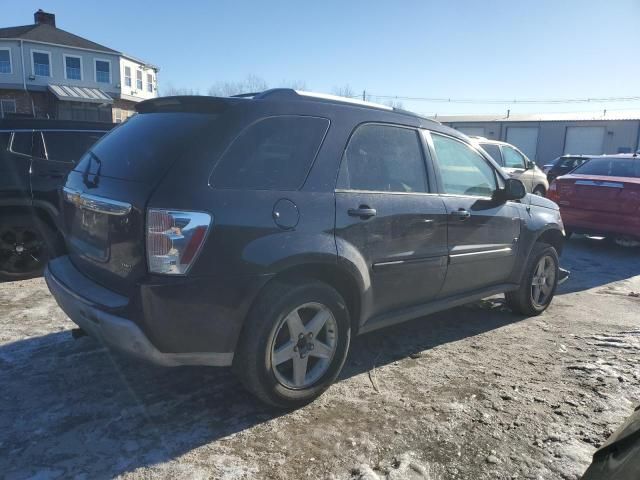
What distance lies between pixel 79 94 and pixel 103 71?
3320mm

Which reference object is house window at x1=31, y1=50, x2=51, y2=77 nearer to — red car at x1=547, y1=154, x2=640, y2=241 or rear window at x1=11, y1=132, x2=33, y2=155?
rear window at x1=11, y1=132, x2=33, y2=155

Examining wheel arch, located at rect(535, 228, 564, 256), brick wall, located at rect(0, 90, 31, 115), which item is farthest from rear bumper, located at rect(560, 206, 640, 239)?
brick wall, located at rect(0, 90, 31, 115)

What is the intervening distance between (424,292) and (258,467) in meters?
1.86

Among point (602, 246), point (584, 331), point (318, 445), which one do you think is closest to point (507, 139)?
point (602, 246)

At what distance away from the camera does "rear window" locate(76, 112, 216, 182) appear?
2.80 metres

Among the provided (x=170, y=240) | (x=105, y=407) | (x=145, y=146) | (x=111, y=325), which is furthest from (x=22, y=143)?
(x=170, y=240)

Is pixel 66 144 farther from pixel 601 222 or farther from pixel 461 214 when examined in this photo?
pixel 601 222

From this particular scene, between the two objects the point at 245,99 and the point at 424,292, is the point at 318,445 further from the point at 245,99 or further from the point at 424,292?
the point at 245,99

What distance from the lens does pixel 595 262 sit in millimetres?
8070

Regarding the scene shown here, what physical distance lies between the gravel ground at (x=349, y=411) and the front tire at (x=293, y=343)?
0.18 m

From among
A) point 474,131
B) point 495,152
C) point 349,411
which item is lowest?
point 349,411

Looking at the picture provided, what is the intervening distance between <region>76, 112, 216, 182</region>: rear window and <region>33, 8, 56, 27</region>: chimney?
4138 cm

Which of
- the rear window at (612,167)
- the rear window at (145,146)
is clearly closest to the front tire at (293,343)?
the rear window at (145,146)

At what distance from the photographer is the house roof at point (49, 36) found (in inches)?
1344
